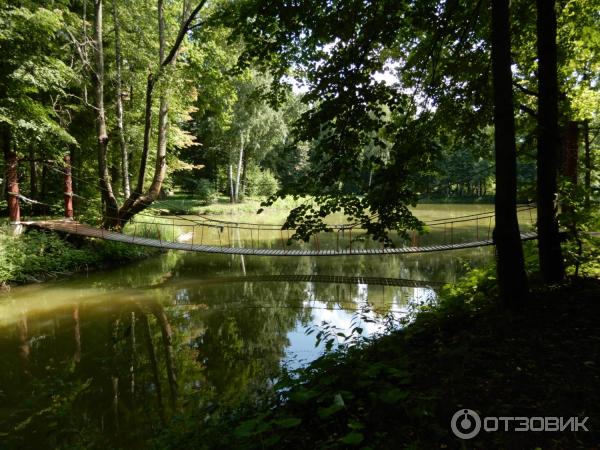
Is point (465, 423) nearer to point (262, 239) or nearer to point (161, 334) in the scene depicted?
point (161, 334)

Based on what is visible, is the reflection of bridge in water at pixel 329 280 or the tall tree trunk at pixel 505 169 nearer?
the tall tree trunk at pixel 505 169

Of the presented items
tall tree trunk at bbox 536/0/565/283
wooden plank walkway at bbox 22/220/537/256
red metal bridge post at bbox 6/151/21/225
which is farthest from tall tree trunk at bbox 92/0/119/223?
tall tree trunk at bbox 536/0/565/283

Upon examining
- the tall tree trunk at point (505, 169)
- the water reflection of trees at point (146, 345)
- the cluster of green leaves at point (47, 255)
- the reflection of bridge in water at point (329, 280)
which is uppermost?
the tall tree trunk at point (505, 169)

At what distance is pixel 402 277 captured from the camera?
911 centimetres

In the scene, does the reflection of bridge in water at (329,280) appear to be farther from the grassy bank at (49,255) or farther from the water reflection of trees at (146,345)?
the grassy bank at (49,255)

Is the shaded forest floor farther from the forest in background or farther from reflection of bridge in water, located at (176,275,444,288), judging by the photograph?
reflection of bridge in water, located at (176,275,444,288)

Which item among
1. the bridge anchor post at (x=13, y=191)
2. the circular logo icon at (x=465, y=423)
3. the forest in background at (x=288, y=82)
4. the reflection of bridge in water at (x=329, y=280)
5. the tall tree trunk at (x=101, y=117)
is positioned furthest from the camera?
the tall tree trunk at (x=101, y=117)

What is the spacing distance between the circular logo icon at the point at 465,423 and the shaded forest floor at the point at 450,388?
3 cm

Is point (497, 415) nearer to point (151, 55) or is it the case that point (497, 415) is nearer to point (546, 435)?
point (546, 435)

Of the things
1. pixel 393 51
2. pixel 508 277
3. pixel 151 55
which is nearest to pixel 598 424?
pixel 508 277

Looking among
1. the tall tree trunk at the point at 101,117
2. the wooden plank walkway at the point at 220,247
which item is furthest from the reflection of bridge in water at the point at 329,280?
the tall tree trunk at the point at 101,117

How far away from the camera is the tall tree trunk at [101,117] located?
9.88 metres

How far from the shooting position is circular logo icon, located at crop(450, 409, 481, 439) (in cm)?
189

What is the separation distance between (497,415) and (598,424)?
0.43 metres
